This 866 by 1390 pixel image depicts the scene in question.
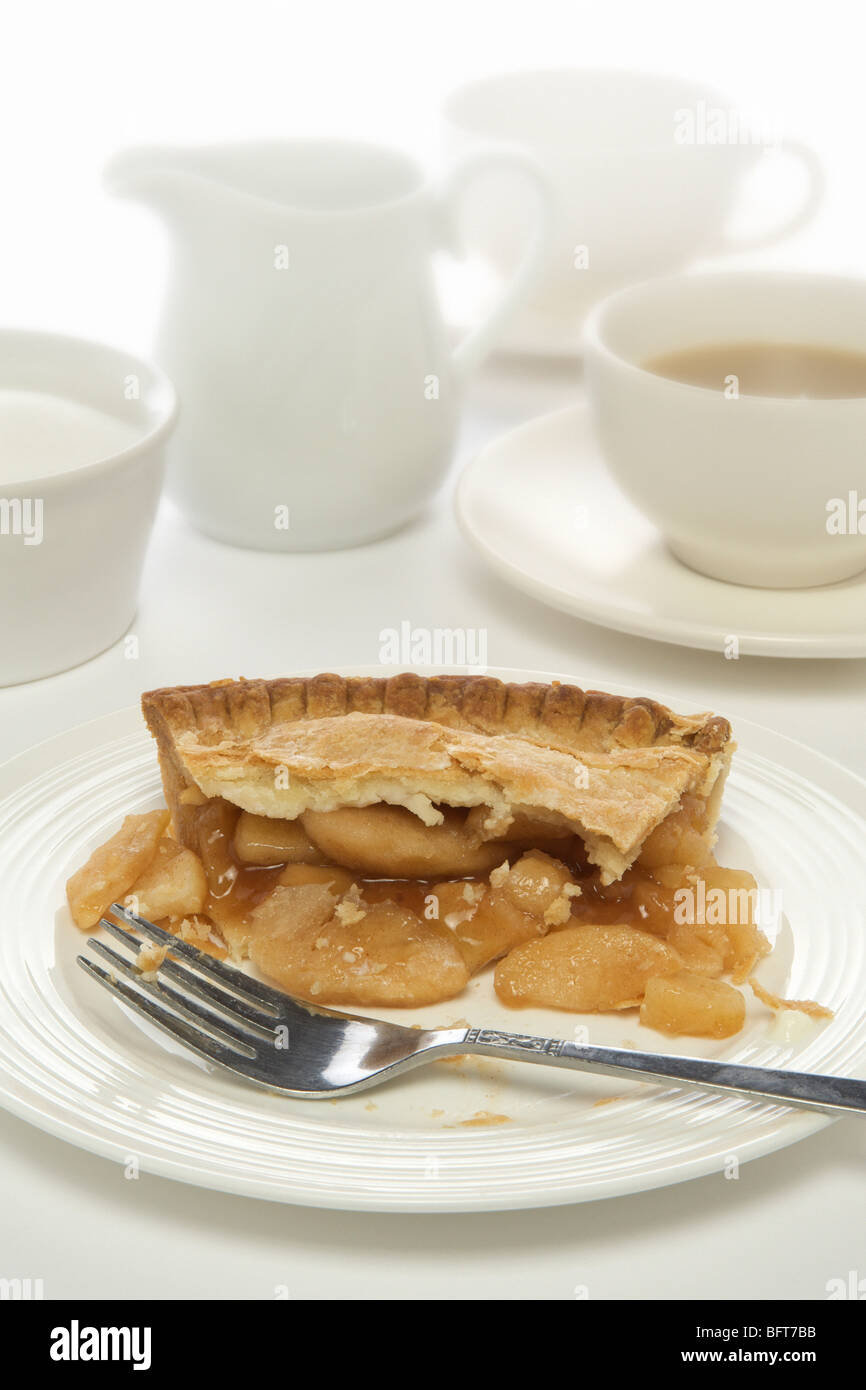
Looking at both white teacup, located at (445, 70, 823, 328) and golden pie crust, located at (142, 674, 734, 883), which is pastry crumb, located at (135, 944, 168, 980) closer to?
golden pie crust, located at (142, 674, 734, 883)

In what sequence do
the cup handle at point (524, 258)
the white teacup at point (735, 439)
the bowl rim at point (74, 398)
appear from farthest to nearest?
the cup handle at point (524, 258) → the white teacup at point (735, 439) → the bowl rim at point (74, 398)

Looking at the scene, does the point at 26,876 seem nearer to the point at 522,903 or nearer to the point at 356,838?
the point at 356,838

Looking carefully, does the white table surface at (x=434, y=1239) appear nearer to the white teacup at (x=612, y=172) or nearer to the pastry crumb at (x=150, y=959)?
the pastry crumb at (x=150, y=959)

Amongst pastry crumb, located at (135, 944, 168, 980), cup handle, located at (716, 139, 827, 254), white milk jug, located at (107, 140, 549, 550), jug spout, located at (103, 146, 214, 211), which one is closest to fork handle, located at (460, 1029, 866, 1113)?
pastry crumb, located at (135, 944, 168, 980)

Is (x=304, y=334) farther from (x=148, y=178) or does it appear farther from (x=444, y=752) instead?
(x=444, y=752)

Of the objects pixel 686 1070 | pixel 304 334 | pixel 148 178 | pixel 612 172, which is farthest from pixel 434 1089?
pixel 612 172

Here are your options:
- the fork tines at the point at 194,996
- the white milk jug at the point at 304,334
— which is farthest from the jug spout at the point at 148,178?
the fork tines at the point at 194,996
